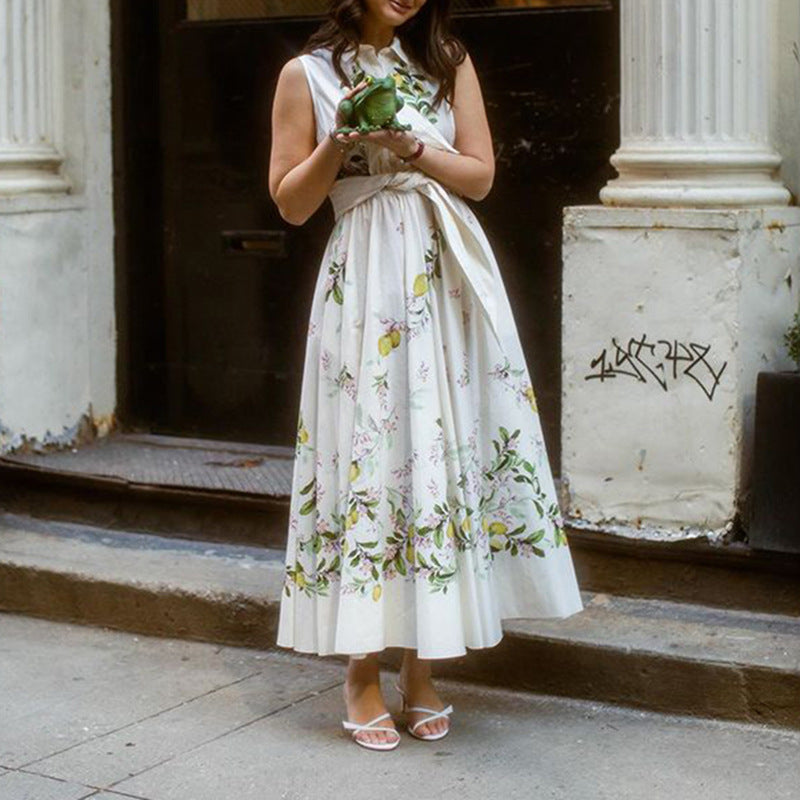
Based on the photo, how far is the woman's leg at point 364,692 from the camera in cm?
471

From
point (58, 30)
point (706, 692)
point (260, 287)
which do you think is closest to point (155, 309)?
point (260, 287)

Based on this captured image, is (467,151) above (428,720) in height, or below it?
above

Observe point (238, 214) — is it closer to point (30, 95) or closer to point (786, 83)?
point (30, 95)

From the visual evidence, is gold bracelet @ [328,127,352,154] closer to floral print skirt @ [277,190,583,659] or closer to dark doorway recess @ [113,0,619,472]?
floral print skirt @ [277,190,583,659]

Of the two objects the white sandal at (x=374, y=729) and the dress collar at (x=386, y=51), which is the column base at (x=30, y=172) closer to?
the dress collar at (x=386, y=51)

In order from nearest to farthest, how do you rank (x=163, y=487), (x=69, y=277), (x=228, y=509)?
(x=228, y=509) < (x=163, y=487) < (x=69, y=277)

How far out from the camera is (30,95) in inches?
261

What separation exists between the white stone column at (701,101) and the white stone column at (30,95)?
2.32 m

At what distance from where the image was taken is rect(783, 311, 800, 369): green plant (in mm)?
5266

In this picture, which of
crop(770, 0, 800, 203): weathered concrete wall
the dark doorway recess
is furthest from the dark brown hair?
the dark doorway recess

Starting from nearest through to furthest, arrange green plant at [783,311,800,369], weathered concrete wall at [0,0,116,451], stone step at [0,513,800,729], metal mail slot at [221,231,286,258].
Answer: stone step at [0,513,800,729] → green plant at [783,311,800,369] → weathered concrete wall at [0,0,116,451] → metal mail slot at [221,231,286,258]

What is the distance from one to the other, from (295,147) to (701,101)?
1275 mm

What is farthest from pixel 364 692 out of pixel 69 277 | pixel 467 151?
pixel 69 277

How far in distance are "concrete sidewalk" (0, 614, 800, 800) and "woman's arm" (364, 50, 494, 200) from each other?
4.53 feet
